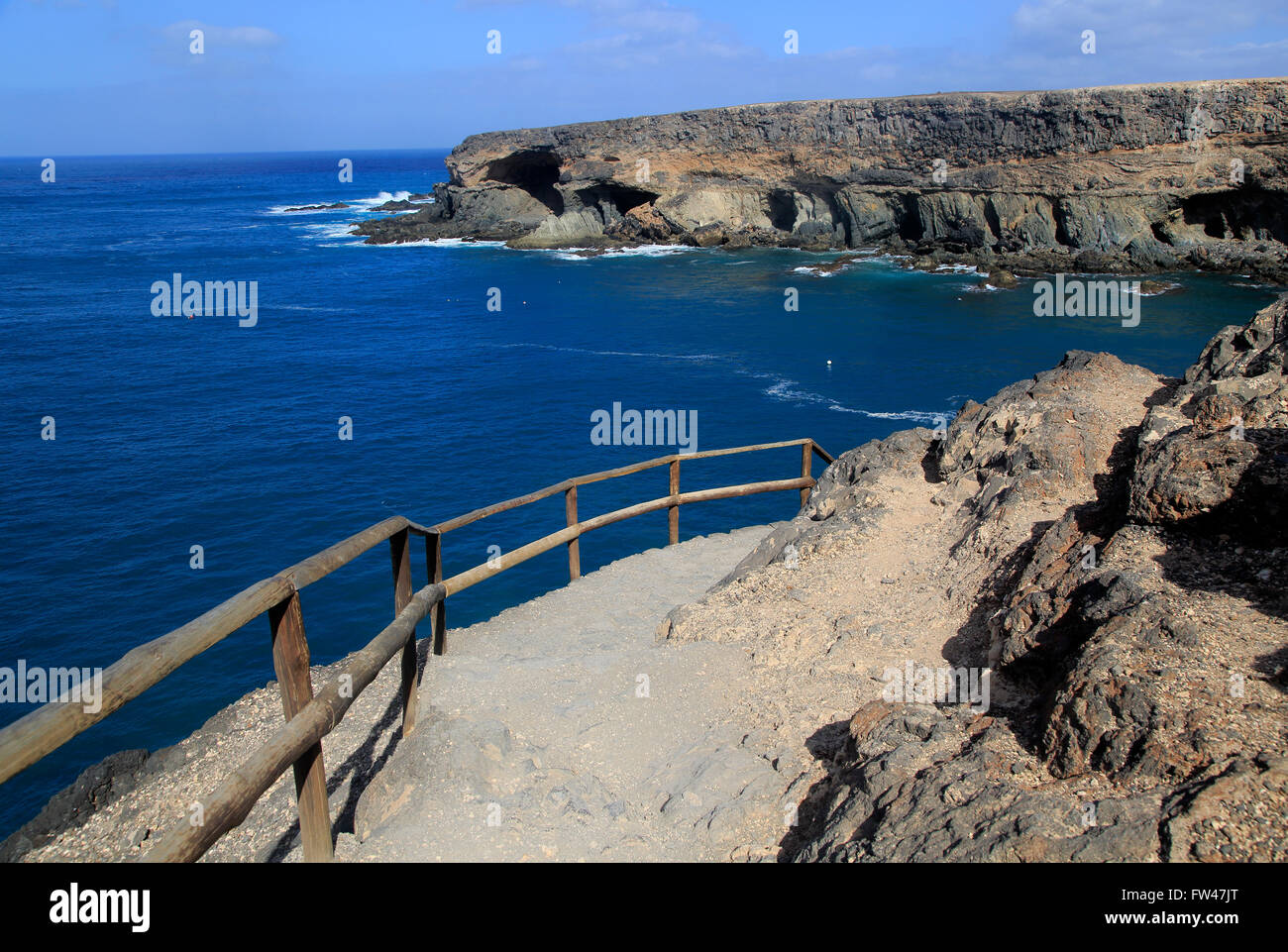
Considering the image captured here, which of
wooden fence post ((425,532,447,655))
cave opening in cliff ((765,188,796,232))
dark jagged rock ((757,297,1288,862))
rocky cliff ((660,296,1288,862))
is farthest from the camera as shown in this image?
cave opening in cliff ((765,188,796,232))

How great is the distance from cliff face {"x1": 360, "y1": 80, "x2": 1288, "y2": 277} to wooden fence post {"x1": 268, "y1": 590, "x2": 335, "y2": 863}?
54945 mm

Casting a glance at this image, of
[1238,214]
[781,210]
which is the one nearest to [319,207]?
[781,210]

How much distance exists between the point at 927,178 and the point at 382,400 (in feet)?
140

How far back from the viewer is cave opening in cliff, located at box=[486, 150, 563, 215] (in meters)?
74.8

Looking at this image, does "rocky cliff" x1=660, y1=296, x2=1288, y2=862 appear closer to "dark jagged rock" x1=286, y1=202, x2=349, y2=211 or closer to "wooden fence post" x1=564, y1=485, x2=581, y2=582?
"wooden fence post" x1=564, y1=485, x2=581, y2=582

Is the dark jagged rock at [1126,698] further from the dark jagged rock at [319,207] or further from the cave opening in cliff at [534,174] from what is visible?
the dark jagged rock at [319,207]

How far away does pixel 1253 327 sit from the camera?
762 cm

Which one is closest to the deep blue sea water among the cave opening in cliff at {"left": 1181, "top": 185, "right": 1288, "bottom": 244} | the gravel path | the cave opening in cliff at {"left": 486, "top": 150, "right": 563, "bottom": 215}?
the cave opening in cliff at {"left": 1181, "top": 185, "right": 1288, "bottom": 244}

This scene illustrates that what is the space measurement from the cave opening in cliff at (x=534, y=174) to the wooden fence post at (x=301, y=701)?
247ft

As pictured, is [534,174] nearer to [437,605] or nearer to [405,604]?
[437,605]

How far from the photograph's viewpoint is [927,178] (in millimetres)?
57906
